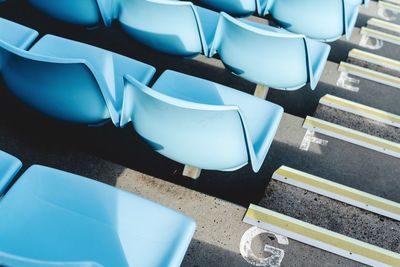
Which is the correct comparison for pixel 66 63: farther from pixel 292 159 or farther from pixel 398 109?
pixel 398 109

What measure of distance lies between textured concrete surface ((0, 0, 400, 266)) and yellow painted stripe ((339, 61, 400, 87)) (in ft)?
2.18

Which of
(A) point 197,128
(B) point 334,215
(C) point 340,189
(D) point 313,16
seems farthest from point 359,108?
(A) point 197,128

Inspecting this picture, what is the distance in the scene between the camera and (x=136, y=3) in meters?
2.82

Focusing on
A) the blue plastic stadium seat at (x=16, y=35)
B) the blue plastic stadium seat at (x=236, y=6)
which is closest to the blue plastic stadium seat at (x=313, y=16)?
the blue plastic stadium seat at (x=236, y=6)

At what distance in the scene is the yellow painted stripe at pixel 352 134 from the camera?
3064 millimetres

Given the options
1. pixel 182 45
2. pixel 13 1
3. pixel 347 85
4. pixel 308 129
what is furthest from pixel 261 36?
pixel 13 1

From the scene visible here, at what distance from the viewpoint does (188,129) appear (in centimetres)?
201

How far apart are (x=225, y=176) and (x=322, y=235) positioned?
2.07 feet

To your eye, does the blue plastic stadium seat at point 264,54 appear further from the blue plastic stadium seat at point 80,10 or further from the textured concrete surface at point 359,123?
the blue plastic stadium seat at point 80,10

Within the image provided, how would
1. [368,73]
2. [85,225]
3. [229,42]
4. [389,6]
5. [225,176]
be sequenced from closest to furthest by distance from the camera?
[85,225]
[225,176]
[229,42]
[368,73]
[389,6]

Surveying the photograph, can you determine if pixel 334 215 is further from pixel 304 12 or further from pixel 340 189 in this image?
pixel 304 12

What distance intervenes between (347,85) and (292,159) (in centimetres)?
117

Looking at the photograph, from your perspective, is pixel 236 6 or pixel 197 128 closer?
pixel 197 128

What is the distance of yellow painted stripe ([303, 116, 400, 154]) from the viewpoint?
306 cm
